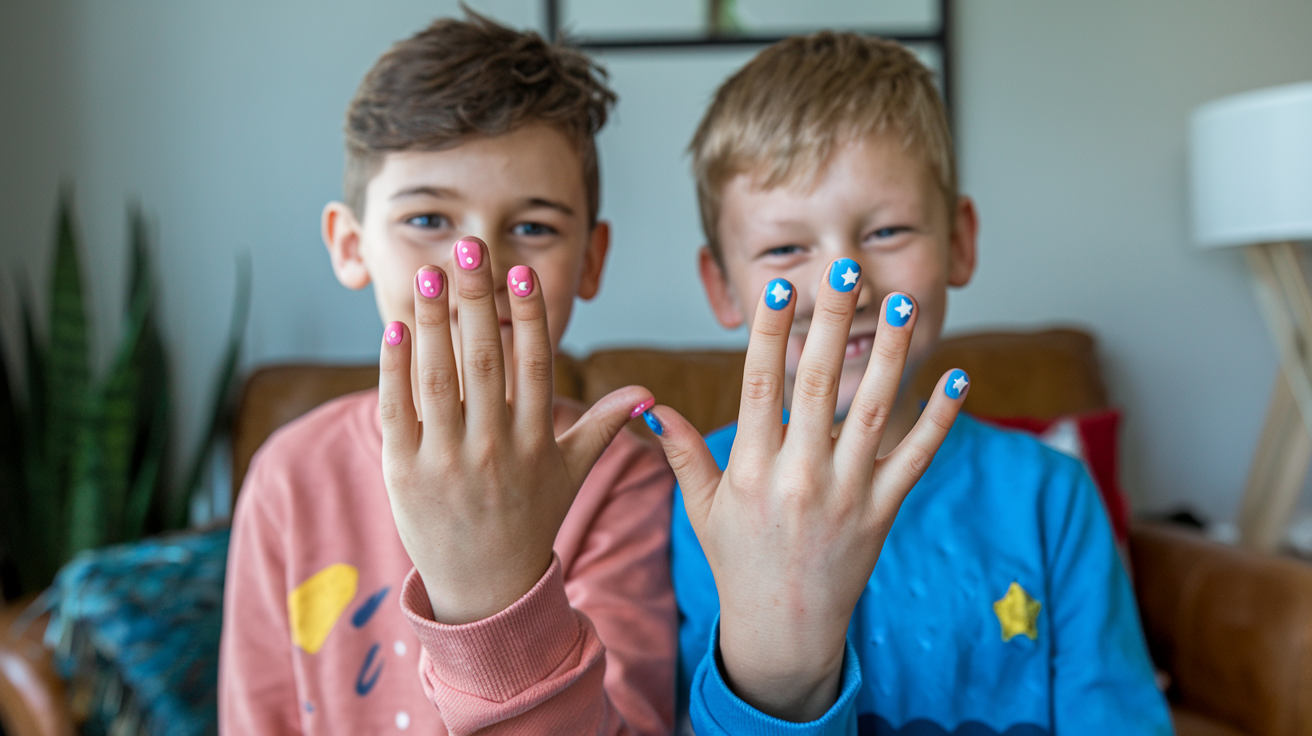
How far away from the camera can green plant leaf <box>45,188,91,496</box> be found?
5.35ft

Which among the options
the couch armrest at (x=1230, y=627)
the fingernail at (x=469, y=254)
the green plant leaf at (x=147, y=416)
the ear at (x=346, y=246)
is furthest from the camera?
the green plant leaf at (x=147, y=416)

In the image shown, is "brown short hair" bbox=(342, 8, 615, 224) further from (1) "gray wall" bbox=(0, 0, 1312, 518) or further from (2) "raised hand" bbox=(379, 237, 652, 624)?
(1) "gray wall" bbox=(0, 0, 1312, 518)

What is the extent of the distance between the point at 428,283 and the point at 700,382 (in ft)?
4.29

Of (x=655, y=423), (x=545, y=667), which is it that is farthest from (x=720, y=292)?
(x=545, y=667)

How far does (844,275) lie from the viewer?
1.56 ft

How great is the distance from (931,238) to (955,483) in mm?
237

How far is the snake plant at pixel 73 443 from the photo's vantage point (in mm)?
1620

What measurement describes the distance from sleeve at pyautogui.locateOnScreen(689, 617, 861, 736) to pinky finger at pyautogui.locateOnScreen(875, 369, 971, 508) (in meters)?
0.12

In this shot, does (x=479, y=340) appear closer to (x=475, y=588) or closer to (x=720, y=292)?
(x=475, y=588)

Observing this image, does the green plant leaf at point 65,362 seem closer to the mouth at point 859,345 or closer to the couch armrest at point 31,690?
the couch armrest at point 31,690

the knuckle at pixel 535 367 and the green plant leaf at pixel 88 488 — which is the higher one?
the knuckle at pixel 535 367

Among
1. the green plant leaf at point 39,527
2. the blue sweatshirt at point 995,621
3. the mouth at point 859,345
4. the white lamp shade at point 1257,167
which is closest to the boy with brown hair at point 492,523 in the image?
the blue sweatshirt at point 995,621

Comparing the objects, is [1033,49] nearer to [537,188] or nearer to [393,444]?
[537,188]

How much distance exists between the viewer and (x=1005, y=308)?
214 centimetres
